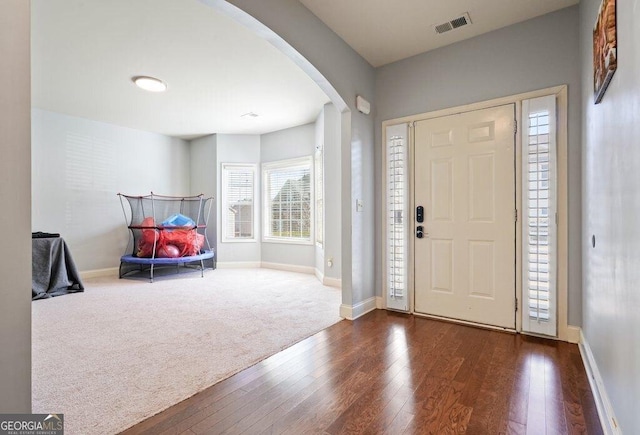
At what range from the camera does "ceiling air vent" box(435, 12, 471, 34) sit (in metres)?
2.77

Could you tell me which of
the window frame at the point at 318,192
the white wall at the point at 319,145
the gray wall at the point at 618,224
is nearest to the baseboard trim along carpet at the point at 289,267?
the white wall at the point at 319,145

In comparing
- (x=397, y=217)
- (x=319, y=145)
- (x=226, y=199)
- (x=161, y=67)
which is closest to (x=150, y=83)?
(x=161, y=67)

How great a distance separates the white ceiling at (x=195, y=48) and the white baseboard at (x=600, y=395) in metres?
2.72

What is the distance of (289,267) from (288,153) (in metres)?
2.20

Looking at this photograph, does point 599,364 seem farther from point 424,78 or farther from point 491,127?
point 424,78

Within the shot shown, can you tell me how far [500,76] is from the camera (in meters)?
2.92

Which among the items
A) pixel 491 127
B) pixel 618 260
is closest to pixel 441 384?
pixel 618 260

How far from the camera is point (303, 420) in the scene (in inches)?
63.1

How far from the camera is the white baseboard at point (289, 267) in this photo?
18.9 feet

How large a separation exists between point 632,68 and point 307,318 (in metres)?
2.89

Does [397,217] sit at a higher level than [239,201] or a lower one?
lower

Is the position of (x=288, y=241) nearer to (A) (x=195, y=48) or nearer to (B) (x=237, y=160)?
(B) (x=237, y=160)

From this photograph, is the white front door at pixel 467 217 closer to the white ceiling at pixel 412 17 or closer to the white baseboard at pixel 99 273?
the white ceiling at pixel 412 17

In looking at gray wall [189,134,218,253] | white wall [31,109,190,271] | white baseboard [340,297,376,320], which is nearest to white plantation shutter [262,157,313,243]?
gray wall [189,134,218,253]
